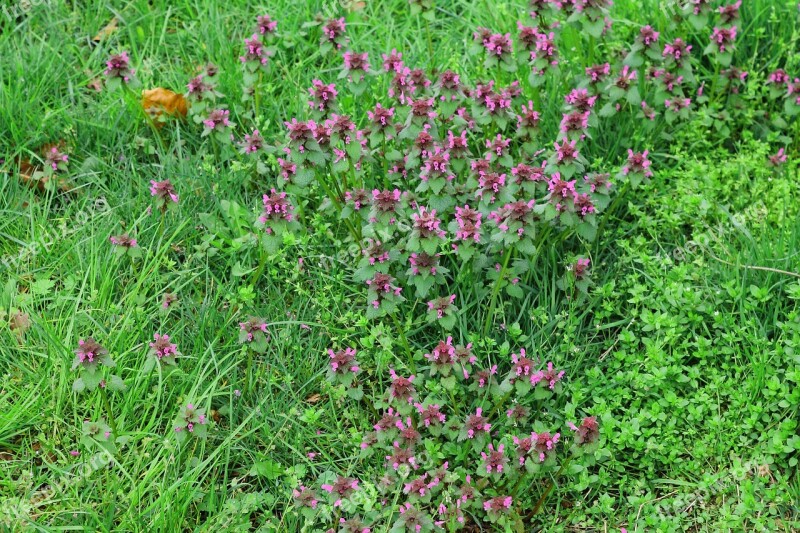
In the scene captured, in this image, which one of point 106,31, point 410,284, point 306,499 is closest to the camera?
point 306,499

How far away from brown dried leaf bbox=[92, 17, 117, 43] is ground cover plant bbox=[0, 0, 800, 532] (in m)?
0.18

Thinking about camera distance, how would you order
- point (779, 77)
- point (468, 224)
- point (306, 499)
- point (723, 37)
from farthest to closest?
point (779, 77)
point (723, 37)
point (468, 224)
point (306, 499)

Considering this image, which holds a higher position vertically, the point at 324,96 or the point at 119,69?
the point at 324,96

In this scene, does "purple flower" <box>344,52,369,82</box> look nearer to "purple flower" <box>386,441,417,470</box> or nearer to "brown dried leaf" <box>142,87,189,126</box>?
"brown dried leaf" <box>142,87,189,126</box>

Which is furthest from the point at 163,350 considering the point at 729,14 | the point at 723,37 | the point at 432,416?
the point at 729,14

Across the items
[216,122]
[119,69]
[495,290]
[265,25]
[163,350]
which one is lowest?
[163,350]

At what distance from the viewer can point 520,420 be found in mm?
3303

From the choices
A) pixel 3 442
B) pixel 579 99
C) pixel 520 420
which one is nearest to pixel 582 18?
pixel 579 99

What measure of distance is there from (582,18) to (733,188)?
3.30 ft

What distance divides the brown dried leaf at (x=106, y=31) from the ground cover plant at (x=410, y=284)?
0.18 metres

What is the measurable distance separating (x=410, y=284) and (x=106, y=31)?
7.60 ft

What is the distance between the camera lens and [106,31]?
477 centimetres

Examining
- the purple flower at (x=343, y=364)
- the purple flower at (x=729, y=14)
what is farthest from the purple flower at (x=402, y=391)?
the purple flower at (x=729, y=14)

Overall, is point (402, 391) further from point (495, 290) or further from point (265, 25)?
point (265, 25)
